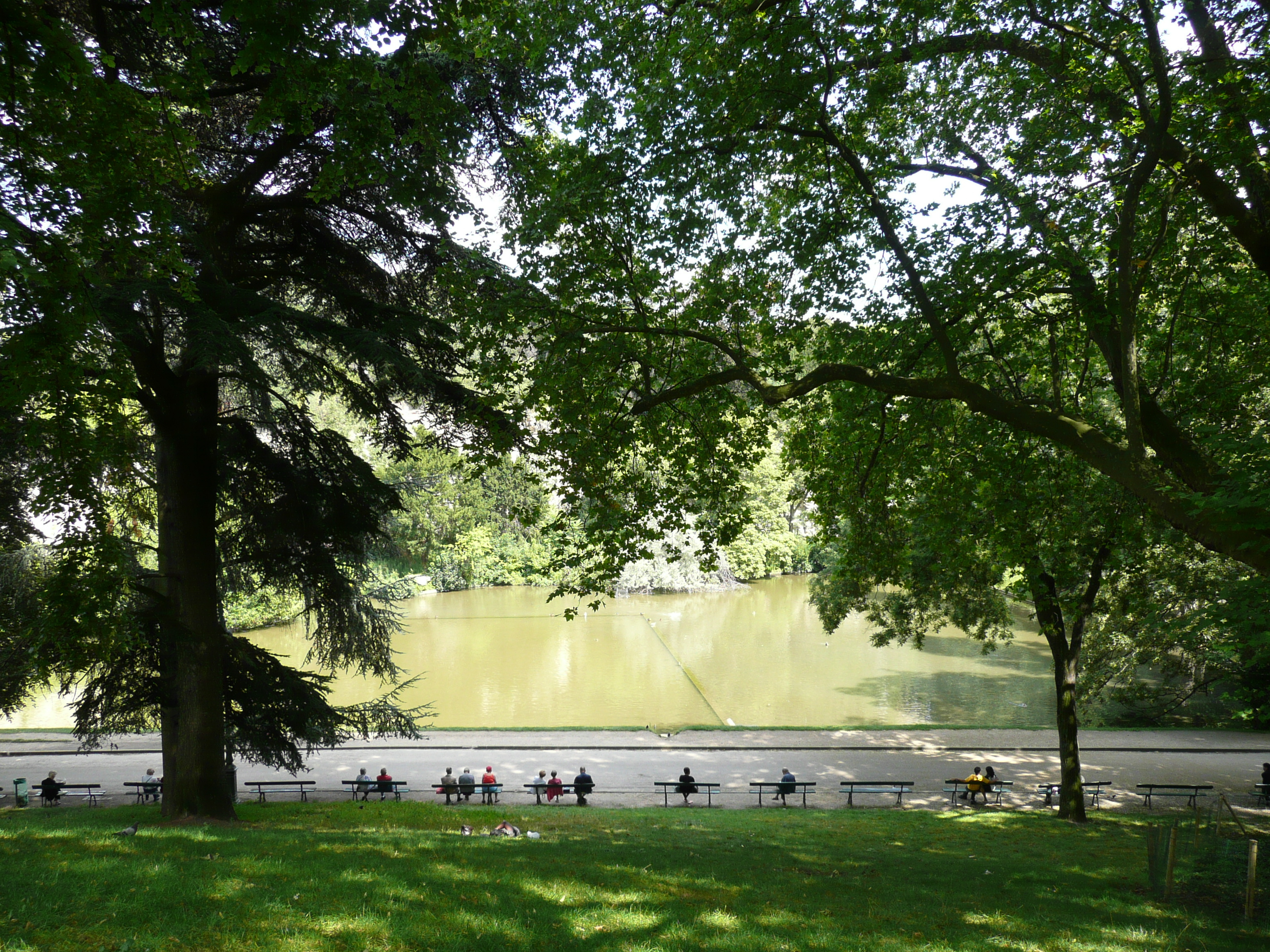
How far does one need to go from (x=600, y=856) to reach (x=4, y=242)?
21.6 feet

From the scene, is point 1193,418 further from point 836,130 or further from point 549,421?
point 549,421

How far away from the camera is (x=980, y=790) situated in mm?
13250

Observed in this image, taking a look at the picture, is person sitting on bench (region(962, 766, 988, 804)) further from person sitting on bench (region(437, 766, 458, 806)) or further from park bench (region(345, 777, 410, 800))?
park bench (region(345, 777, 410, 800))

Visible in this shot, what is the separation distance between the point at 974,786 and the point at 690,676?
457 inches

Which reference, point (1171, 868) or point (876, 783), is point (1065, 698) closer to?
point (876, 783)

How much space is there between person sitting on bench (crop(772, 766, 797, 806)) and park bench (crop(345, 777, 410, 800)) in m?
6.40

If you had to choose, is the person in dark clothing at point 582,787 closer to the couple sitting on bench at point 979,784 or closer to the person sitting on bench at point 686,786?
the person sitting on bench at point 686,786

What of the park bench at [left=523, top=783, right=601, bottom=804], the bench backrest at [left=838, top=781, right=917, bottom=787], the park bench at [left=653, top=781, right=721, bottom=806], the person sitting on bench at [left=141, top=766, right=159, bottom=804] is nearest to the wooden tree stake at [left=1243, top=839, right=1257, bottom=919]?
the bench backrest at [left=838, top=781, right=917, bottom=787]

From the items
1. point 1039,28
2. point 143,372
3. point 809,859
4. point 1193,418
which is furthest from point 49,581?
point 1193,418

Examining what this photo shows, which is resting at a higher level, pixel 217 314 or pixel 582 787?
Answer: pixel 217 314

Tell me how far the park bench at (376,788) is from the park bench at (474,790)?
2.14ft

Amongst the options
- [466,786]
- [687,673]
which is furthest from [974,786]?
[687,673]

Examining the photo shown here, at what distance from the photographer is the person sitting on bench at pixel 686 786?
13.1 m

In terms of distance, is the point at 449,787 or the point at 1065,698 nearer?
the point at 1065,698
